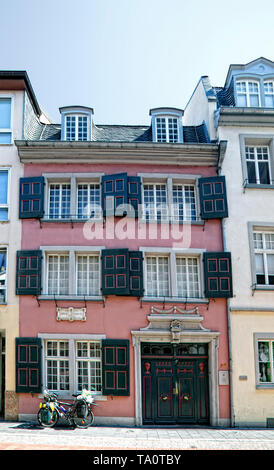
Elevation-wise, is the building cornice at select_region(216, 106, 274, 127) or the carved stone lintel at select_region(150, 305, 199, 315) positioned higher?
the building cornice at select_region(216, 106, 274, 127)

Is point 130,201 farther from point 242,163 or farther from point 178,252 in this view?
point 242,163

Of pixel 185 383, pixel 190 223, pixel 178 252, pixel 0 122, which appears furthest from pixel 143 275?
pixel 0 122

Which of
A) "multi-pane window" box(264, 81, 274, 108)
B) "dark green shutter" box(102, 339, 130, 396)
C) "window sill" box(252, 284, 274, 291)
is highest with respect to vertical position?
"multi-pane window" box(264, 81, 274, 108)

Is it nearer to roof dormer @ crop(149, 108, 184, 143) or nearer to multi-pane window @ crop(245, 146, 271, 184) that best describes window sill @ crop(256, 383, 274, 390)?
multi-pane window @ crop(245, 146, 271, 184)

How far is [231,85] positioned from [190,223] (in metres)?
6.38

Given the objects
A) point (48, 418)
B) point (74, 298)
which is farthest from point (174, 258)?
point (48, 418)

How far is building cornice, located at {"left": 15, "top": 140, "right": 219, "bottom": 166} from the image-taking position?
1762 cm

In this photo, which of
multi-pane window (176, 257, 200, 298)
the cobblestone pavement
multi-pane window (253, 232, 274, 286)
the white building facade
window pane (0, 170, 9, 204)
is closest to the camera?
the cobblestone pavement

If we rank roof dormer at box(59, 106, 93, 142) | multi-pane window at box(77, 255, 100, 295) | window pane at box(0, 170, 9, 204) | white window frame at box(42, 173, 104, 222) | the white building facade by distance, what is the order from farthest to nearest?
roof dormer at box(59, 106, 93, 142), window pane at box(0, 170, 9, 204), white window frame at box(42, 173, 104, 222), multi-pane window at box(77, 255, 100, 295), the white building facade

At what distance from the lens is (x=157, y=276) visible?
56.9 feet

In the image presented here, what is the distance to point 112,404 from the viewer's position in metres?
16.1

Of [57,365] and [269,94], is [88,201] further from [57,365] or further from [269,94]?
[269,94]

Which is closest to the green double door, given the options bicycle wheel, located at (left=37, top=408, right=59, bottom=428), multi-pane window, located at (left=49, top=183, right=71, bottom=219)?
bicycle wheel, located at (left=37, top=408, right=59, bottom=428)

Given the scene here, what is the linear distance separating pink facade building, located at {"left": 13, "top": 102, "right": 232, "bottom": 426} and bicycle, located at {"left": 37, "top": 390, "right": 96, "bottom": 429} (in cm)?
86
